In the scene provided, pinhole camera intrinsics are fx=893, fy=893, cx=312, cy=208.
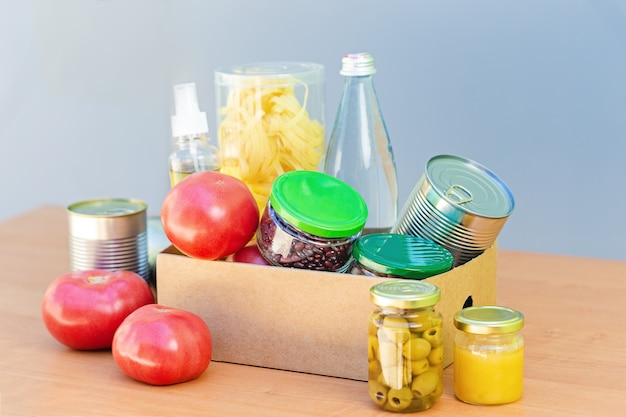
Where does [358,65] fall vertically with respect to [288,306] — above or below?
above

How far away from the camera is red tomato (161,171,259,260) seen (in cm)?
98

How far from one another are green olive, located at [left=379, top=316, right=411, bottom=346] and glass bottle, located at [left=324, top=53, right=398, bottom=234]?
33 cm

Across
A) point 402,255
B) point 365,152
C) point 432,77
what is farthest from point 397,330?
point 432,77

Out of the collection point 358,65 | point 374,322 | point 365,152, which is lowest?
point 374,322

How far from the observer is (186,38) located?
2.29 meters

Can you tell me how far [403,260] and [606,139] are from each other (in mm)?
1122

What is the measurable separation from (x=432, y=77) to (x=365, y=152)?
931 mm

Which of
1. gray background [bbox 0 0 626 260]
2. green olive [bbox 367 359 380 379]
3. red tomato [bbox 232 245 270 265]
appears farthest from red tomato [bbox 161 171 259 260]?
gray background [bbox 0 0 626 260]

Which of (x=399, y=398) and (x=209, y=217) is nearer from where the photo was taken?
(x=399, y=398)

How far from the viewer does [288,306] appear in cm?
97

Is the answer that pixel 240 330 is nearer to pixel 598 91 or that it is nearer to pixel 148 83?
pixel 598 91

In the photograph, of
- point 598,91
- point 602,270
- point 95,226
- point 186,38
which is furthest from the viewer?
point 186,38

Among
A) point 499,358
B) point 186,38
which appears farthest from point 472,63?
point 499,358

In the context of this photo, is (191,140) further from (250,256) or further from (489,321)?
(489,321)
